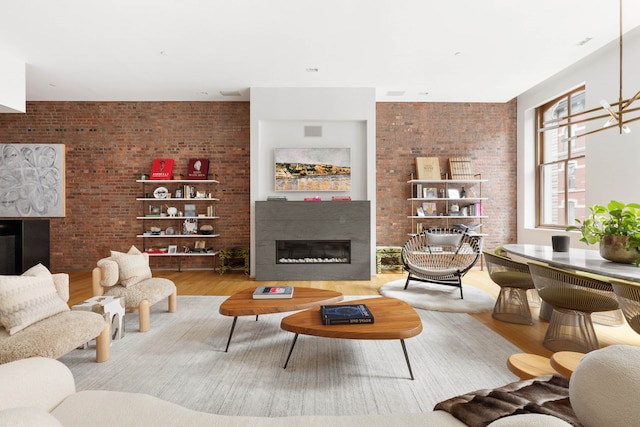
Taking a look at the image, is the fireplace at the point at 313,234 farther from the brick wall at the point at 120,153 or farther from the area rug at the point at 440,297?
the brick wall at the point at 120,153

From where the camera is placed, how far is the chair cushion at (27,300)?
6.94ft

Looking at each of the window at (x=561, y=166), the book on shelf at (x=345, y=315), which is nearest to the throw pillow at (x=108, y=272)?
the book on shelf at (x=345, y=315)

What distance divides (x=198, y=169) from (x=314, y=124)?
2.38 meters

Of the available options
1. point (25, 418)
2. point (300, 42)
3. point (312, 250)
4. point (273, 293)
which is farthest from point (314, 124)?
point (25, 418)

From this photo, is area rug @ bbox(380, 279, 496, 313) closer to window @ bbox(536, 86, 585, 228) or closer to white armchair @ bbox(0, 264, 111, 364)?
window @ bbox(536, 86, 585, 228)

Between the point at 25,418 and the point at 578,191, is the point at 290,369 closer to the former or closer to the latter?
the point at 25,418

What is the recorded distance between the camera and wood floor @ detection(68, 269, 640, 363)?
305 centimetres

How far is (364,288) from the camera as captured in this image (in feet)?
16.8

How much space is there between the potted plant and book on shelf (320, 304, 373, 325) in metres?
2.08

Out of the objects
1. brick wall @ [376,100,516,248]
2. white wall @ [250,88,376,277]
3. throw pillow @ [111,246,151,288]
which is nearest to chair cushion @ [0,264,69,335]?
throw pillow @ [111,246,151,288]

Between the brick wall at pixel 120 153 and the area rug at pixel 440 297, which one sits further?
the brick wall at pixel 120 153

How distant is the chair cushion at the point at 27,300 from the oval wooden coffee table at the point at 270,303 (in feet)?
3.90

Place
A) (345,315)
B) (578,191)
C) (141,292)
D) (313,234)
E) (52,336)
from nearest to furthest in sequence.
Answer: (52,336) < (345,315) < (141,292) < (578,191) < (313,234)

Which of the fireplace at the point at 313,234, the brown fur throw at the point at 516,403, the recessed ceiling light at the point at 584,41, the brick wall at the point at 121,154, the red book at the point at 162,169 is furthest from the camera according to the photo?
the brick wall at the point at 121,154
